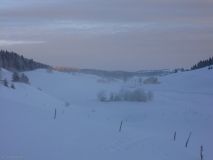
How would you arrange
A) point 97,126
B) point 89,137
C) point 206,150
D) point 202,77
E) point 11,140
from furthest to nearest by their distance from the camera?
point 202,77, point 206,150, point 97,126, point 89,137, point 11,140

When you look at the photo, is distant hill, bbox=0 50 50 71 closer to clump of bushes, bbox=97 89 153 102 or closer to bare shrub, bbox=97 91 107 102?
bare shrub, bbox=97 91 107 102

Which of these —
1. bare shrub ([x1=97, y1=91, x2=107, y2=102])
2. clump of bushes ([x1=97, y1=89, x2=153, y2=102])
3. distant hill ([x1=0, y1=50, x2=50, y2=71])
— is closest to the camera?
clump of bushes ([x1=97, y1=89, x2=153, y2=102])

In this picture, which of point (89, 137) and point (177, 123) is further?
point (177, 123)

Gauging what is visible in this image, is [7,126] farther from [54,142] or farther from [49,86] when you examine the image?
[49,86]

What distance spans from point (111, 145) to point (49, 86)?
73.0 meters

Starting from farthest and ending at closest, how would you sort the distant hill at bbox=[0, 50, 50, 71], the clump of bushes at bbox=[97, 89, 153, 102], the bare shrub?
the distant hill at bbox=[0, 50, 50, 71] → the bare shrub → the clump of bushes at bbox=[97, 89, 153, 102]

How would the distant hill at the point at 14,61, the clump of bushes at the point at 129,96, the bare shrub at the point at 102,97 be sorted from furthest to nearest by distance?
the distant hill at the point at 14,61, the bare shrub at the point at 102,97, the clump of bushes at the point at 129,96

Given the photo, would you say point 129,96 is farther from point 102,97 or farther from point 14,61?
point 14,61

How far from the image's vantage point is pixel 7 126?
17.8m

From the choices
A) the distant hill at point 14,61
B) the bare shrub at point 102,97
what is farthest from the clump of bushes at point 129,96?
the distant hill at point 14,61

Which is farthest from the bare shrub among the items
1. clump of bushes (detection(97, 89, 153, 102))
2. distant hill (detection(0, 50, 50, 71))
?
distant hill (detection(0, 50, 50, 71))

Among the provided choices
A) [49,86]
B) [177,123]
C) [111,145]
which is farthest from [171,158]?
[49,86]

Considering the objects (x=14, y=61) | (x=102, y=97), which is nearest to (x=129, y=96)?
(x=102, y=97)

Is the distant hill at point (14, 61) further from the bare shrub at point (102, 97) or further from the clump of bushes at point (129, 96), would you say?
the clump of bushes at point (129, 96)
